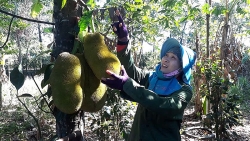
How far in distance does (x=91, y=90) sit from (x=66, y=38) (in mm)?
239

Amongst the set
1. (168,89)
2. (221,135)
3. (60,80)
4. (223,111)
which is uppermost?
(60,80)

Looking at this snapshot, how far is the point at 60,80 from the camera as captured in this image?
0.95m

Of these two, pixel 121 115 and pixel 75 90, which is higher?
pixel 75 90

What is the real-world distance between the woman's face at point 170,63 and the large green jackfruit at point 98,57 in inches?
14.2

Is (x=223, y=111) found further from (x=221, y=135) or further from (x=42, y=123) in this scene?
(x=42, y=123)

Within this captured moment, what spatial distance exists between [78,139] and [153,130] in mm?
435

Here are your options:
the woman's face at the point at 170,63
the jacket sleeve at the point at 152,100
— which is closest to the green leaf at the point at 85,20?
the jacket sleeve at the point at 152,100

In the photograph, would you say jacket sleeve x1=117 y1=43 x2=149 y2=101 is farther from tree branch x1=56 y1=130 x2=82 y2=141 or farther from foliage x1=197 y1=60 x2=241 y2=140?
foliage x1=197 y1=60 x2=241 y2=140

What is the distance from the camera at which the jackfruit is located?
3.40 feet

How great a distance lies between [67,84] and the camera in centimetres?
95

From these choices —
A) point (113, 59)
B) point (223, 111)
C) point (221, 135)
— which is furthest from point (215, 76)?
point (113, 59)

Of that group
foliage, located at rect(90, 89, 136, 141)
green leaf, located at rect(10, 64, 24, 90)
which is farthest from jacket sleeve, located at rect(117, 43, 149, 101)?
foliage, located at rect(90, 89, 136, 141)

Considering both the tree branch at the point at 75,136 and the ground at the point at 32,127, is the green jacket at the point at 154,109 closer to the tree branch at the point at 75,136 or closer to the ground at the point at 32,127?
the tree branch at the point at 75,136

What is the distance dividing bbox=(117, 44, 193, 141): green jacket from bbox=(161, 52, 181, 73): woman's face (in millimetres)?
100
